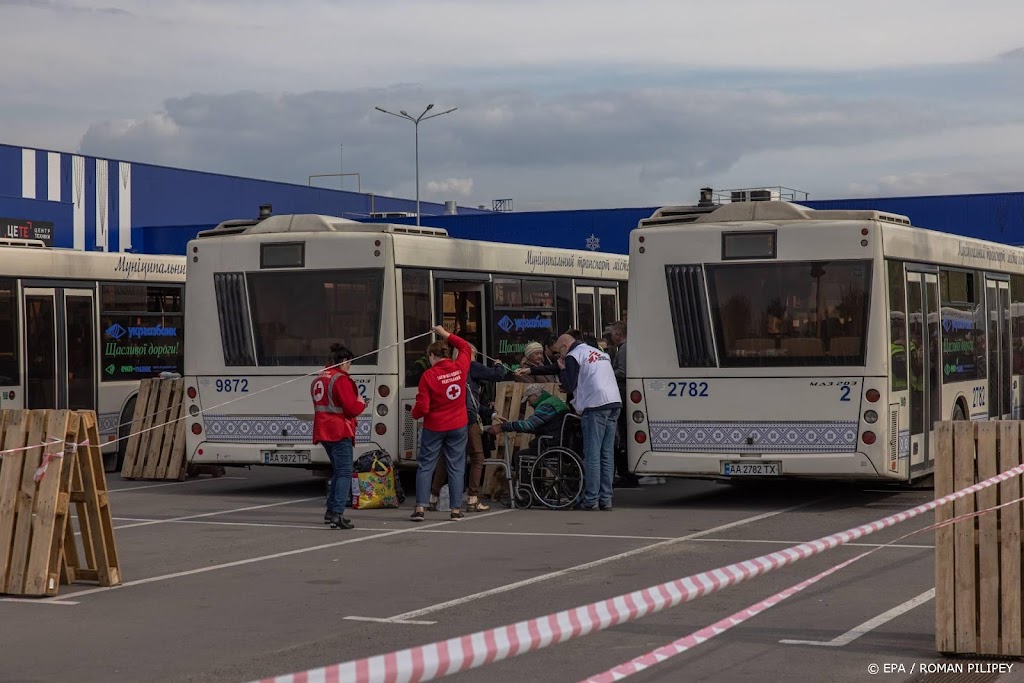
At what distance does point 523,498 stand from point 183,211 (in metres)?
43.7

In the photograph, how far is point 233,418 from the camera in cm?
1714

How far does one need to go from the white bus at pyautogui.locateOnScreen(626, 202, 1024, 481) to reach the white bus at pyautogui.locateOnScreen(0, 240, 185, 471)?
7.14 m

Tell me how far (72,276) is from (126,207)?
3526cm

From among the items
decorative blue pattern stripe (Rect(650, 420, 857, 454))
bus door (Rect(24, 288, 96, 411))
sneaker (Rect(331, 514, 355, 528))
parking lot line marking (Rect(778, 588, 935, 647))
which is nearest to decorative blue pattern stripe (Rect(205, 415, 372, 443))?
sneaker (Rect(331, 514, 355, 528))

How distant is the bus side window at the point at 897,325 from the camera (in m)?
15.1

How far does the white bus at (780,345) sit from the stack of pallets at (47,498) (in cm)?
644

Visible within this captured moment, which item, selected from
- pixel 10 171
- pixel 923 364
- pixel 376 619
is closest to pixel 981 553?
pixel 376 619

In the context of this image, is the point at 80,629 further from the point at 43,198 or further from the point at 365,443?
the point at 43,198

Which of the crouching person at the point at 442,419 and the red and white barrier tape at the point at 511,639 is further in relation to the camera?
the crouching person at the point at 442,419

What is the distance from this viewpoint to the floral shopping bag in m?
16.0

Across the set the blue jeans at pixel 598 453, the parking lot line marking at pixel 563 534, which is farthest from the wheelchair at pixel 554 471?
the parking lot line marking at pixel 563 534

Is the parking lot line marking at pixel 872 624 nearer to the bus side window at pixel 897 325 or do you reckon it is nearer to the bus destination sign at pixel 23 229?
the bus side window at pixel 897 325

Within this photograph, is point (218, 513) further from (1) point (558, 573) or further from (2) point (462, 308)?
(1) point (558, 573)

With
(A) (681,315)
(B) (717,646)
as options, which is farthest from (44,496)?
(A) (681,315)
